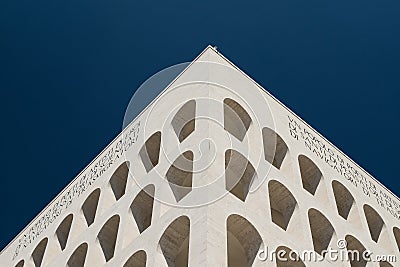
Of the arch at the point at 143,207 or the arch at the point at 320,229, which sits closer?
the arch at the point at 143,207

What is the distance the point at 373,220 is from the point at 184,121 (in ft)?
25.5

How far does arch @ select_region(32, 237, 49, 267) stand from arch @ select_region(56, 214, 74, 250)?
611 mm

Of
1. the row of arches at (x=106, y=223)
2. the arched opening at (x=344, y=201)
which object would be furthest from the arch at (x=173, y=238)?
the arched opening at (x=344, y=201)

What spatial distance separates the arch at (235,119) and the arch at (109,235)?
4.41m

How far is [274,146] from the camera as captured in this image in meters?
22.4

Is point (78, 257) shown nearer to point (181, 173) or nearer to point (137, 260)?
point (137, 260)

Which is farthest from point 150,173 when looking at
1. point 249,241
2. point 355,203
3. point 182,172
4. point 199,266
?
point 355,203

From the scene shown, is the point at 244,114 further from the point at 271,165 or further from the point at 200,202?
the point at 200,202

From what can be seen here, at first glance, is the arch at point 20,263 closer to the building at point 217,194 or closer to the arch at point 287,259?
the building at point 217,194

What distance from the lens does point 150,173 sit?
20906 millimetres

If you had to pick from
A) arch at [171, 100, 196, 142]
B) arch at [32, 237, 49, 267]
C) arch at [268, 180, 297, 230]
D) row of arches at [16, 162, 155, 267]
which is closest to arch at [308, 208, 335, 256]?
arch at [268, 180, 297, 230]

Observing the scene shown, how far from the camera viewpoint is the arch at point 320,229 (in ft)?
69.2

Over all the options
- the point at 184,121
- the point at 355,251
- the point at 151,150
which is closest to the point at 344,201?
the point at 355,251

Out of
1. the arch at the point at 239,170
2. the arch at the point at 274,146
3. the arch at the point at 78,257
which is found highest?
the arch at the point at 274,146
